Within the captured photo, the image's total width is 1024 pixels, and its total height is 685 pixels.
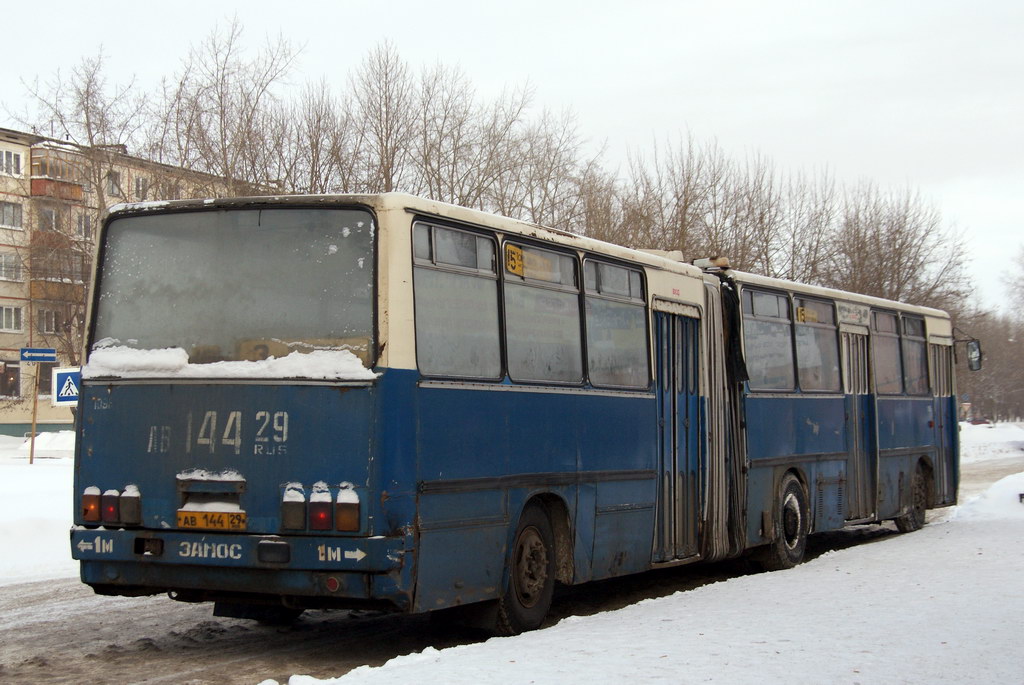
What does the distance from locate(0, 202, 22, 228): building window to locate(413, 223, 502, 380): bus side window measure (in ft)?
200

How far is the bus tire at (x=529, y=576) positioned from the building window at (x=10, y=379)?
2357 inches

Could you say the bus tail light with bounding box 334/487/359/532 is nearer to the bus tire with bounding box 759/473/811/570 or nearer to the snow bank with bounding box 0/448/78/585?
the snow bank with bounding box 0/448/78/585

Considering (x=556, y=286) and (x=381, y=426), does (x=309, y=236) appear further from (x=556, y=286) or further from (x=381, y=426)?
(x=556, y=286)

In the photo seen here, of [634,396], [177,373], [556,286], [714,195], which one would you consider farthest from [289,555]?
[714,195]

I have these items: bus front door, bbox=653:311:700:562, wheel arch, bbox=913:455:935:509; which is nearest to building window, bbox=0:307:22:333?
wheel arch, bbox=913:455:935:509

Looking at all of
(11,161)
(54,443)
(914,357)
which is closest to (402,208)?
(914,357)

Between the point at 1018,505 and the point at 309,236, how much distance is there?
15631mm

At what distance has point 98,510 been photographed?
8.48 metres

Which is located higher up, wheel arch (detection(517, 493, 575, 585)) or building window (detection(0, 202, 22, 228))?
building window (detection(0, 202, 22, 228))

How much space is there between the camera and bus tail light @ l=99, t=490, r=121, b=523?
331 inches

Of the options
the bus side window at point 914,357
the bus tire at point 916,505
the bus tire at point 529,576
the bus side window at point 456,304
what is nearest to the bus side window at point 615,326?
the bus tire at point 529,576

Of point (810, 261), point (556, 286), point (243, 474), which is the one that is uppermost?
point (810, 261)

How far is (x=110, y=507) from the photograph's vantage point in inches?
332

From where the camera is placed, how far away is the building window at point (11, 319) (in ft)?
216
